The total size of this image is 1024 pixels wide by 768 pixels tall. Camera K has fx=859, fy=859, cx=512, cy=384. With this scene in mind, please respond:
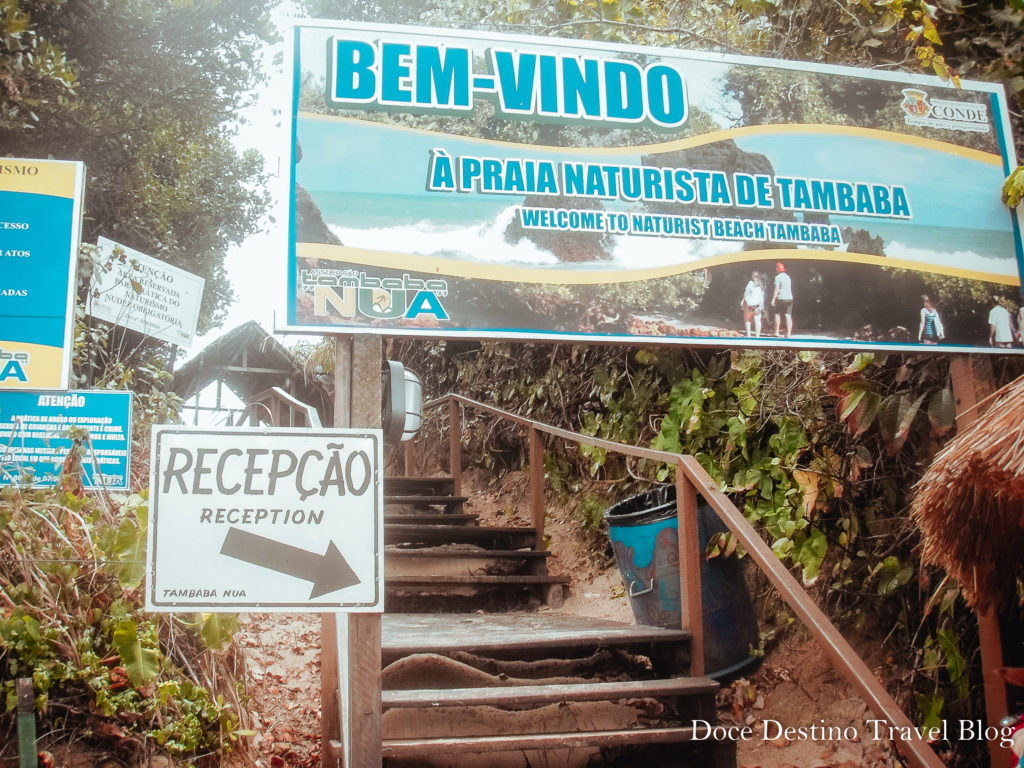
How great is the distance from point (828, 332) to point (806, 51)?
2.04 metres

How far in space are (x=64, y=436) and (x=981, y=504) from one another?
137 inches

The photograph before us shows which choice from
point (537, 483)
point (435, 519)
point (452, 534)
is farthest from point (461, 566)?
point (435, 519)

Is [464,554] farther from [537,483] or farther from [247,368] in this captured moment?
[247,368]

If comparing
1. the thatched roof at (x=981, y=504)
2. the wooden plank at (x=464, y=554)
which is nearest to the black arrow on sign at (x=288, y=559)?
the thatched roof at (x=981, y=504)

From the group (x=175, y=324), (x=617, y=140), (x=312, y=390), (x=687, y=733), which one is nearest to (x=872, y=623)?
(x=687, y=733)

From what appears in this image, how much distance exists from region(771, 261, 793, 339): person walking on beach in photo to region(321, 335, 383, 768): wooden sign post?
4.88 feet

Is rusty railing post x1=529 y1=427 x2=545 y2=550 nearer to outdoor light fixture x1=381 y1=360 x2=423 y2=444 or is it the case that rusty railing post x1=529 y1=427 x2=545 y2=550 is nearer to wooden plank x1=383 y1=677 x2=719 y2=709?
wooden plank x1=383 y1=677 x2=719 y2=709

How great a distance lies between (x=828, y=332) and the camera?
3.25m

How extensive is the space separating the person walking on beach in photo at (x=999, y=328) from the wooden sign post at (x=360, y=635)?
2.44 metres

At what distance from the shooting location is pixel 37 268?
345 centimetres

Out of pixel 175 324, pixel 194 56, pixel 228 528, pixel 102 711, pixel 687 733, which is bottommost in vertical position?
pixel 687 733

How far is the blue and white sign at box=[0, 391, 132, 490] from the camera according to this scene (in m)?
3.45

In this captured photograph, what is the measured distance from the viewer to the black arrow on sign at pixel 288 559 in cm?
229

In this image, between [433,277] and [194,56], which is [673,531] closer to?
[433,277]
